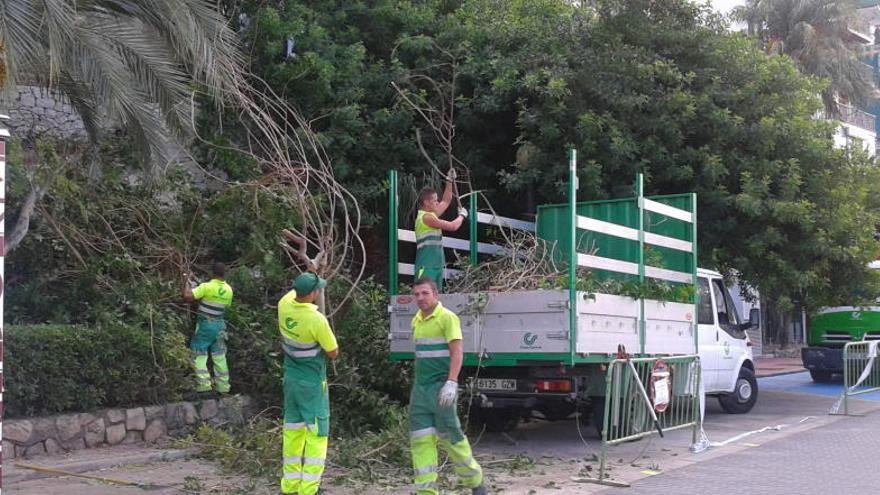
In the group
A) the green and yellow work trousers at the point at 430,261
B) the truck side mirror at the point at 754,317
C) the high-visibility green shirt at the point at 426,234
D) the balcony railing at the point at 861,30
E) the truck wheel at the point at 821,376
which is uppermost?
the balcony railing at the point at 861,30

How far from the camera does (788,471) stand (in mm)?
9102

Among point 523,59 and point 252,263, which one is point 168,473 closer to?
point 252,263

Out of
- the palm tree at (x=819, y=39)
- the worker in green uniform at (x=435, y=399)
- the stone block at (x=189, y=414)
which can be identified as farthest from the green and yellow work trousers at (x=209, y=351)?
the palm tree at (x=819, y=39)

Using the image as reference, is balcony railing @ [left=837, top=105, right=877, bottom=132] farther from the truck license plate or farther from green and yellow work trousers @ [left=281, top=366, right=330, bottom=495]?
green and yellow work trousers @ [left=281, top=366, right=330, bottom=495]

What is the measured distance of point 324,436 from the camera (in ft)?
23.6

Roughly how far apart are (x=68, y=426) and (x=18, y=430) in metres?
0.51

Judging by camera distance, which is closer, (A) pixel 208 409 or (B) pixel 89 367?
(B) pixel 89 367

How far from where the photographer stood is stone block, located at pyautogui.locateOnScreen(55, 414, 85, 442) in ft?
29.4

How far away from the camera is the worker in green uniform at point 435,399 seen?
22.9ft

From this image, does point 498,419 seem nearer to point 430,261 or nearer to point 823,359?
point 430,261

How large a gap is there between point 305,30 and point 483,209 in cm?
378

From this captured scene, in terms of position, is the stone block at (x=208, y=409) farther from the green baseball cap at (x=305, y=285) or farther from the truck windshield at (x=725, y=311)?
the truck windshield at (x=725, y=311)

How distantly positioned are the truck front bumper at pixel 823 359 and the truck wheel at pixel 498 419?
32.1 ft

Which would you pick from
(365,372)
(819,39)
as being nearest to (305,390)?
(365,372)
